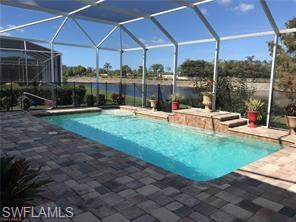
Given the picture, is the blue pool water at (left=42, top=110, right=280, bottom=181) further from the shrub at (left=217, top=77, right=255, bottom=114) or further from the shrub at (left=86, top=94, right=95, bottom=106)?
the shrub at (left=86, top=94, right=95, bottom=106)

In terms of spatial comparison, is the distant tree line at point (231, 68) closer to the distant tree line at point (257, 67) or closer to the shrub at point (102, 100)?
the distant tree line at point (257, 67)

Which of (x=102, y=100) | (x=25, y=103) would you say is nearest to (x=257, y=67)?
(x=102, y=100)

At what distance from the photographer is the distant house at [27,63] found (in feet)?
50.3

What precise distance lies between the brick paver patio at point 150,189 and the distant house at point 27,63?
11.8m

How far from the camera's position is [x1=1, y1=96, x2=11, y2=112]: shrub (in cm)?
1002

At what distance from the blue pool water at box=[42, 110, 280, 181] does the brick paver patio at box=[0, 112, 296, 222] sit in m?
1.03

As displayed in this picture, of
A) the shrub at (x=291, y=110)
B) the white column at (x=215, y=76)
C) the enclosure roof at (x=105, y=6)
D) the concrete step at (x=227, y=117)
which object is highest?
the enclosure roof at (x=105, y=6)

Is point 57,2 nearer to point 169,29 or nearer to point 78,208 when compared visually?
point 169,29

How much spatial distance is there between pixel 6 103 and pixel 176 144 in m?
7.07

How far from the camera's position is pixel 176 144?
715 cm

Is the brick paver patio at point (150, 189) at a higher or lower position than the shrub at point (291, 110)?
lower

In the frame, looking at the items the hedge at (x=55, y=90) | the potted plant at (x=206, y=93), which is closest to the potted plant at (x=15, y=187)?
the potted plant at (x=206, y=93)

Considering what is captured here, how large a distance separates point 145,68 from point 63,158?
8320mm

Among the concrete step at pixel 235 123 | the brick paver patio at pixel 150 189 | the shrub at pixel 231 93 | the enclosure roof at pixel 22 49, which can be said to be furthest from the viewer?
the enclosure roof at pixel 22 49
